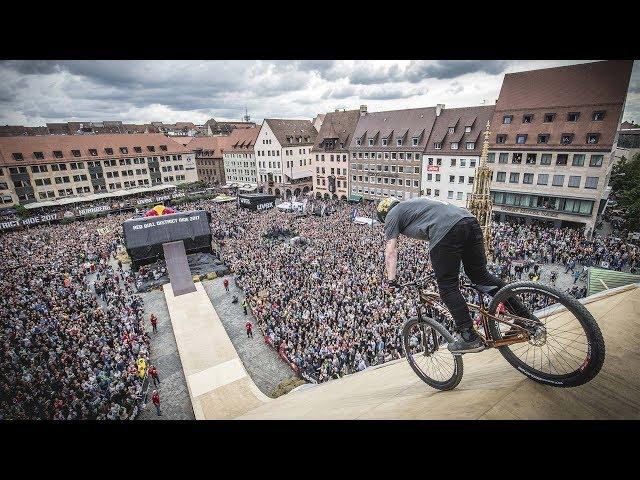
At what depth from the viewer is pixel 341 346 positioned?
14297 mm

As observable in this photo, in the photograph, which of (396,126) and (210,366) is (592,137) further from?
(210,366)

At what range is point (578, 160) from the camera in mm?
31859

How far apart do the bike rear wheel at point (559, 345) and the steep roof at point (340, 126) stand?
173 feet

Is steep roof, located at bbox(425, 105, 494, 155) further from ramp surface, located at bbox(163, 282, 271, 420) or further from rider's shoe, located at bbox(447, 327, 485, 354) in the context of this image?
rider's shoe, located at bbox(447, 327, 485, 354)

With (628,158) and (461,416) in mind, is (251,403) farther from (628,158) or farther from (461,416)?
(628,158)

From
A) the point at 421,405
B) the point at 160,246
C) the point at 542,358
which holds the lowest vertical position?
the point at 160,246

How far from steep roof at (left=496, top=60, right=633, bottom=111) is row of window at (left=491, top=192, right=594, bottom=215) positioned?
29.7 ft

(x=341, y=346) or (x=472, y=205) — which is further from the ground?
(x=472, y=205)

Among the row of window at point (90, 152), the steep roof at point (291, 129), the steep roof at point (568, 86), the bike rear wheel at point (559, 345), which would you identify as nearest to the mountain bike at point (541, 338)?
the bike rear wheel at point (559, 345)

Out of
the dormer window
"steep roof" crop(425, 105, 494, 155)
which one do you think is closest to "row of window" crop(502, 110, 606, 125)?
the dormer window
